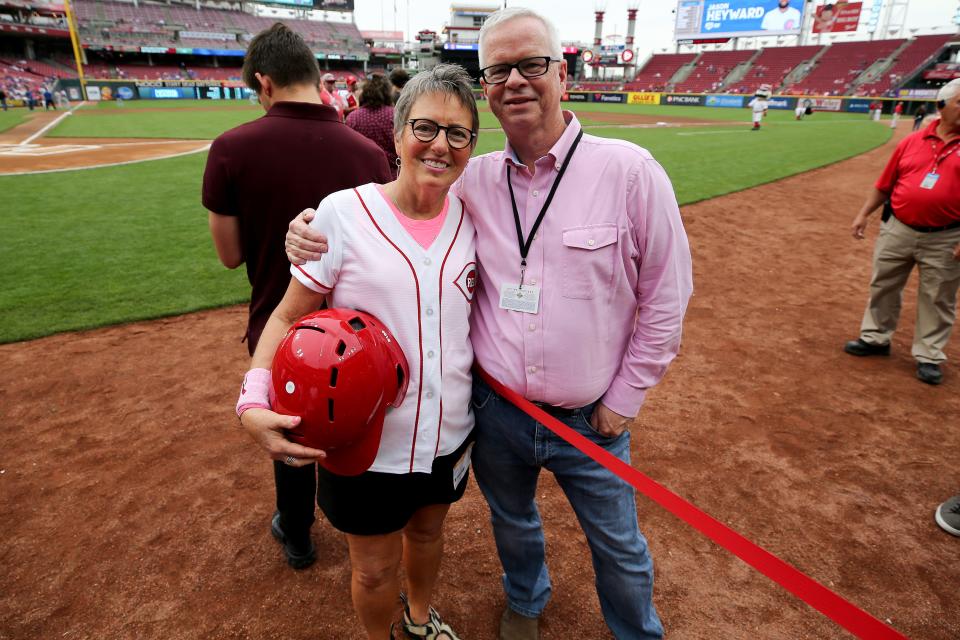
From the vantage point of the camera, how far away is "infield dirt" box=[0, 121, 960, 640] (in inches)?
104

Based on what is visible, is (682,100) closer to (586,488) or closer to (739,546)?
(586,488)

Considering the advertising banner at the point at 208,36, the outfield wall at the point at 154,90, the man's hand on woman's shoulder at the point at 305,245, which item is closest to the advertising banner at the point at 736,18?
the outfield wall at the point at 154,90

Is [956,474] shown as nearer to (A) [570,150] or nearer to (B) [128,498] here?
(A) [570,150]

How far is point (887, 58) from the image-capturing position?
50906mm

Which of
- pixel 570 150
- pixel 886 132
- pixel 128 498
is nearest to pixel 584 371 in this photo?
pixel 570 150

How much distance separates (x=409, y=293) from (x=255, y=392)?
605 mm

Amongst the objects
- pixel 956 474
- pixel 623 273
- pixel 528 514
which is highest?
pixel 623 273

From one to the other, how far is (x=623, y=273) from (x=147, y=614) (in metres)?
2.81

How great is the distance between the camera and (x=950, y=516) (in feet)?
10.4

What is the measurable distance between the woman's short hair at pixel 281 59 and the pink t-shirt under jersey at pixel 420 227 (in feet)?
3.27

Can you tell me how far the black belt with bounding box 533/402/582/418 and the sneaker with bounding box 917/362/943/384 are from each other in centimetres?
462

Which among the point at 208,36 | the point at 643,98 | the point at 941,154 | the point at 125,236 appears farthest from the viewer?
the point at 208,36

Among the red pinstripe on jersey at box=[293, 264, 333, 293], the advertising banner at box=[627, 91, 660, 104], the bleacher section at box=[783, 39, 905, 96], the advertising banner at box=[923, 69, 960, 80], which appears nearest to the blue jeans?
the red pinstripe on jersey at box=[293, 264, 333, 293]

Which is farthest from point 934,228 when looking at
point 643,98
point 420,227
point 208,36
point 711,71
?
point 208,36
